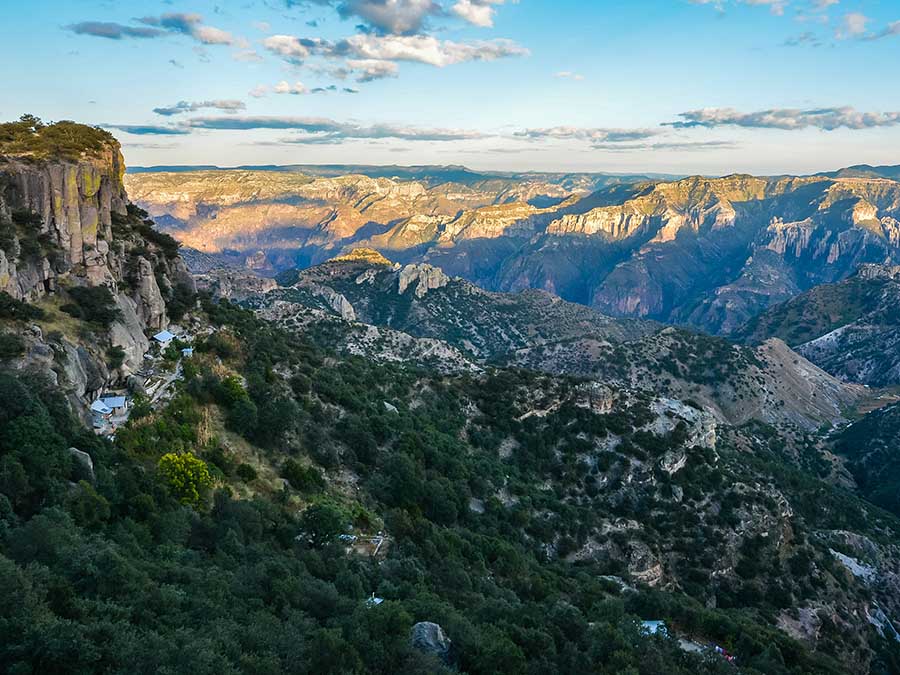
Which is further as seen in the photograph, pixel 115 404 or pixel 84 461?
pixel 115 404

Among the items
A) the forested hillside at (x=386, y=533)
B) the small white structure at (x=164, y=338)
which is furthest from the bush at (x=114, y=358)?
the small white structure at (x=164, y=338)

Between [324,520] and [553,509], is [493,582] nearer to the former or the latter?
[324,520]

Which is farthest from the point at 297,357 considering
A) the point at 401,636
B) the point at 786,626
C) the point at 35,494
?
the point at 786,626

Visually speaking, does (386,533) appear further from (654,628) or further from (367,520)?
(654,628)

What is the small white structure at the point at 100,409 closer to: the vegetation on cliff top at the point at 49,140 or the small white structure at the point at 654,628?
the vegetation on cliff top at the point at 49,140

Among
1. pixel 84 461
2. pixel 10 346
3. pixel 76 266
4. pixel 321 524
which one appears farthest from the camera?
pixel 76 266

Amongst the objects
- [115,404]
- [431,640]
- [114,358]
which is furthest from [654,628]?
[114,358]
